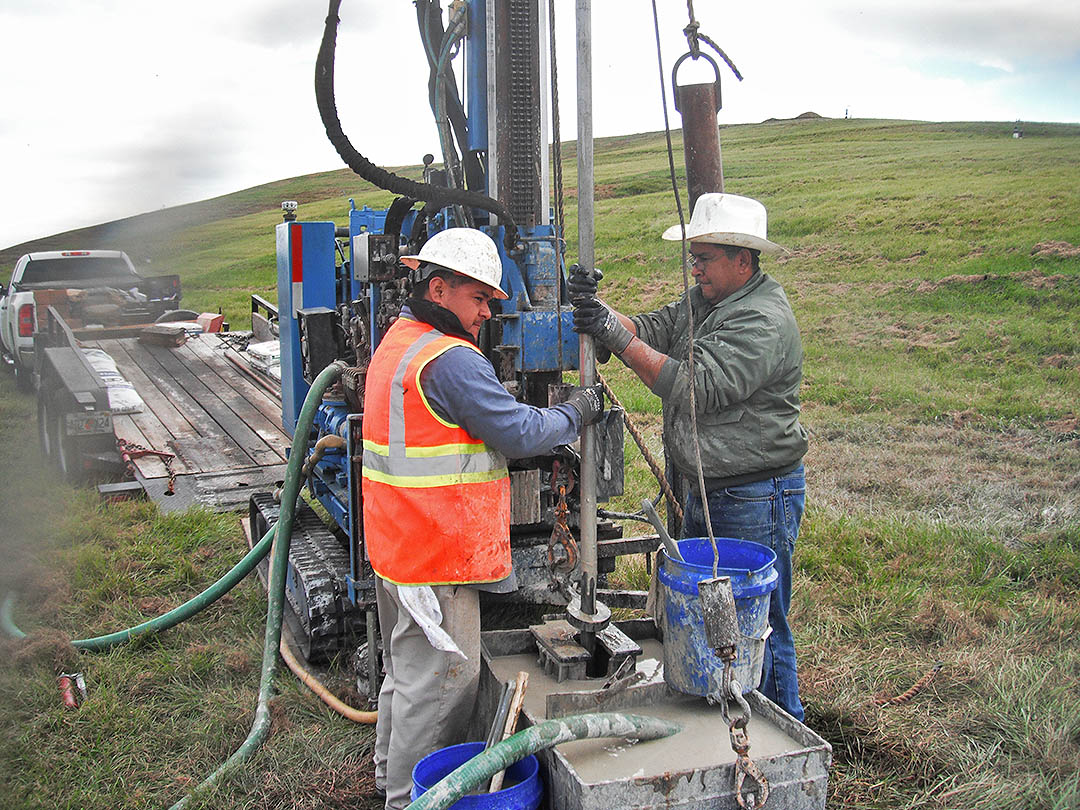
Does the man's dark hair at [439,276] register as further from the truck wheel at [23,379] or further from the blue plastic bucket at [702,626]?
the truck wheel at [23,379]

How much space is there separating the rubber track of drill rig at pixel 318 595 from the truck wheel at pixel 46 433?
360cm

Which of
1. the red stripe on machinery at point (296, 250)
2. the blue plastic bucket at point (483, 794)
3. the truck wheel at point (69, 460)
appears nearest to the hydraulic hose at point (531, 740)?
the blue plastic bucket at point (483, 794)

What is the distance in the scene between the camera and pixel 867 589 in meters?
5.12

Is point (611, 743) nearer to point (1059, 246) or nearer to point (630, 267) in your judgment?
point (1059, 246)

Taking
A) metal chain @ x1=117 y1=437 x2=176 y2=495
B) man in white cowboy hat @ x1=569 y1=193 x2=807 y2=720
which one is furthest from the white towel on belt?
metal chain @ x1=117 y1=437 x2=176 y2=495

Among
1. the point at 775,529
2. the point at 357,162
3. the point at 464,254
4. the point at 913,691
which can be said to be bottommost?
the point at 913,691

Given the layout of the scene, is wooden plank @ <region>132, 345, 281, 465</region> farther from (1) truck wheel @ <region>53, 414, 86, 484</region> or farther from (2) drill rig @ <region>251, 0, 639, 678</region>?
(2) drill rig @ <region>251, 0, 639, 678</region>

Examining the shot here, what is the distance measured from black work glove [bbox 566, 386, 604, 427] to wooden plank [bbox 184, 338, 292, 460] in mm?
4547

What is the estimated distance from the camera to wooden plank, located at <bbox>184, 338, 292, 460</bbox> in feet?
27.4

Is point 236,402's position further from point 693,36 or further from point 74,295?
point 693,36

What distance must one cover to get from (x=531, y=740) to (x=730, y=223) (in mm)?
2074

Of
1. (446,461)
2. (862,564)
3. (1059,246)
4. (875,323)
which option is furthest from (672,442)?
(1059,246)

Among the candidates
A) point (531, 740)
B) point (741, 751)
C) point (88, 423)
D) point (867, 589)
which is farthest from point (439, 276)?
point (88, 423)

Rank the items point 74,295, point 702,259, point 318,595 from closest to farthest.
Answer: point 702,259 < point 318,595 < point 74,295
